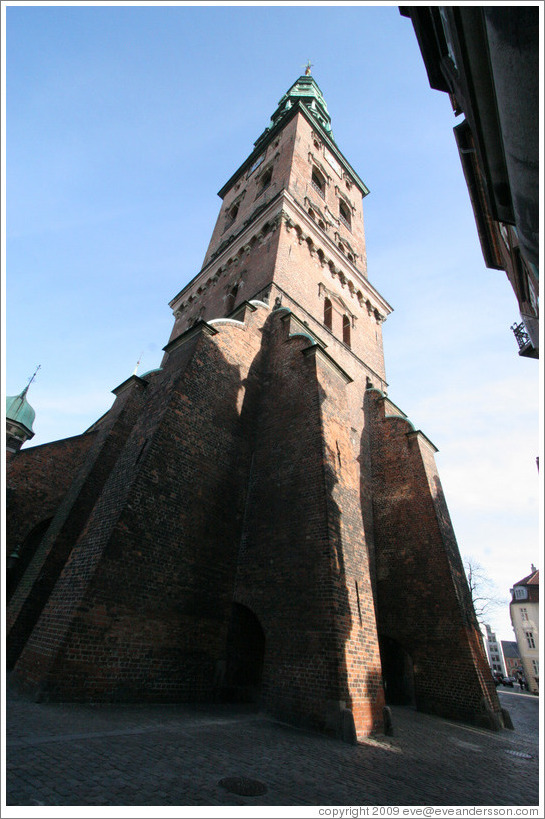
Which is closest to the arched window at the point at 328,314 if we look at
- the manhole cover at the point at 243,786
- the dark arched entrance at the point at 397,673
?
the dark arched entrance at the point at 397,673

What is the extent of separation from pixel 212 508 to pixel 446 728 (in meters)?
6.61

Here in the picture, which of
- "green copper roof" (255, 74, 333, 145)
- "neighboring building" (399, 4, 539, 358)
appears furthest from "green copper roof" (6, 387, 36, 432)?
"green copper roof" (255, 74, 333, 145)

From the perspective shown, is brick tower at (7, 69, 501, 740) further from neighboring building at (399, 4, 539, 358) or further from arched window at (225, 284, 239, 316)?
neighboring building at (399, 4, 539, 358)

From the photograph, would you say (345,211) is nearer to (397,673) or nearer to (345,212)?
(345,212)

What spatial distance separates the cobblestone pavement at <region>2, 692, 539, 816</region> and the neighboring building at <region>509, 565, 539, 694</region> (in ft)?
164

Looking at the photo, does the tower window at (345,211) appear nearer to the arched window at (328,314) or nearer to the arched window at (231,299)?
the arched window at (328,314)

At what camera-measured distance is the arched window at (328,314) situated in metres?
16.6

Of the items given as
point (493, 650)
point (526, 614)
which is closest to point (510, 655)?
point (493, 650)

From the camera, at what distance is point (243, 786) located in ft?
12.1

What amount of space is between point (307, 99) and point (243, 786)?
4140 centimetres

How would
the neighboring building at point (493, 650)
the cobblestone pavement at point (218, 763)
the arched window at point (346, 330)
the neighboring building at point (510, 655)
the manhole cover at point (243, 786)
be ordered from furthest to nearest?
1. the neighboring building at point (493, 650)
2. the neighboring building at point (510, 655)
3. the arched window at point (346, 330)
4. the manhole cover at point (243, 786)
5. the cobblestone pavement at point (218, 763)

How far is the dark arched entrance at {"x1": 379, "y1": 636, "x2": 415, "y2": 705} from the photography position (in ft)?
34.1

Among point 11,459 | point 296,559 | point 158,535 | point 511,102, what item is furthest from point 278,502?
point 11,459

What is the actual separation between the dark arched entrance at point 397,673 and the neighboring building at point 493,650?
305 feet
